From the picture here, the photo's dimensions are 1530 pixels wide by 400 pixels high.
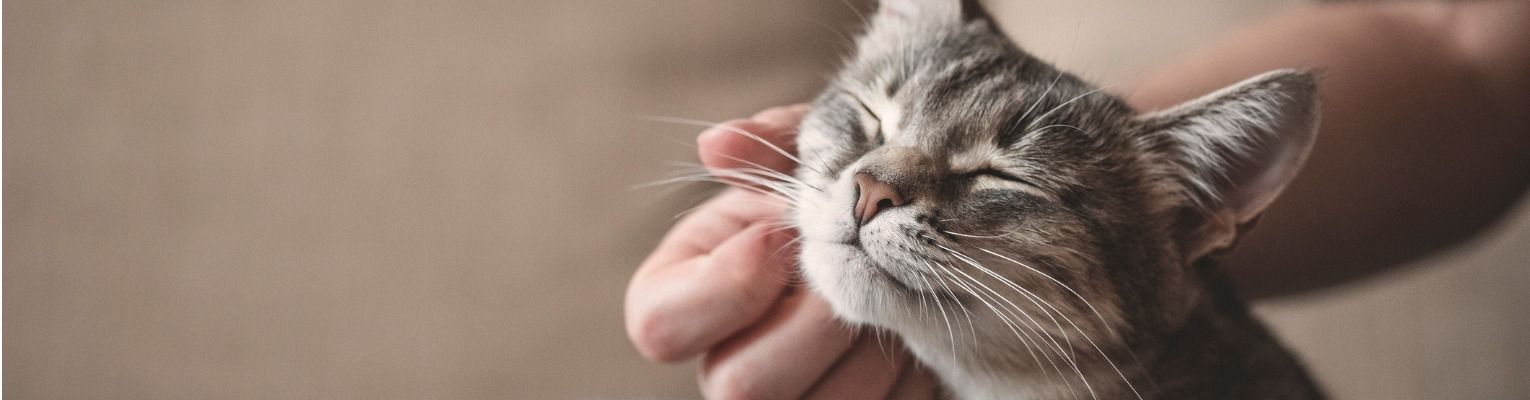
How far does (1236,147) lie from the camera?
0.60 metres

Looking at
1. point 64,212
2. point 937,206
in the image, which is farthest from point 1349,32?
point 64,212

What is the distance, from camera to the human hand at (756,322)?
61 cm

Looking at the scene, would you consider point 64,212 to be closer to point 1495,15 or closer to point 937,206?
point 937,206

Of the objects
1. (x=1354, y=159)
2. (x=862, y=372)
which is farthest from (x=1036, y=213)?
(x=1354, y=159)

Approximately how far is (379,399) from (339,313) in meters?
0.10

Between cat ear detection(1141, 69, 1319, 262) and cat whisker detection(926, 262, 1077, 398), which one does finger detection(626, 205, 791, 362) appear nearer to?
cat whisker detection(926, 262, 1077, 398)

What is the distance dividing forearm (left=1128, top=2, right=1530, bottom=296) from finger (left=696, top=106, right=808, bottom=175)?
44 cm

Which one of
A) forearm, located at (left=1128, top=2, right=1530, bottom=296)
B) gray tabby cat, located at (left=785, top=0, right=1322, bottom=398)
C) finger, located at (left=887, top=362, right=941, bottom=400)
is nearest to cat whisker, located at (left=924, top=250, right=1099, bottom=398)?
gray tabby cat, located at (left=785, top=0, right=1322, bottom=398)

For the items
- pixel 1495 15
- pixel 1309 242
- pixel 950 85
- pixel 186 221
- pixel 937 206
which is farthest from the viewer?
pixel 1309 242

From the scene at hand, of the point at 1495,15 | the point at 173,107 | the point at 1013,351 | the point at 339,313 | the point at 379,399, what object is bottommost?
the point at 379,399

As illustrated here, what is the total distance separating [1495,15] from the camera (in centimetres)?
91

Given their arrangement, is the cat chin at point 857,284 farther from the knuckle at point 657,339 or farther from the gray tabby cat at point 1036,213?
the knuckle at point 657,339

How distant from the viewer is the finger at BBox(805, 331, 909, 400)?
0.64 meters

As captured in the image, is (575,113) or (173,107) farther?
(575,113)
